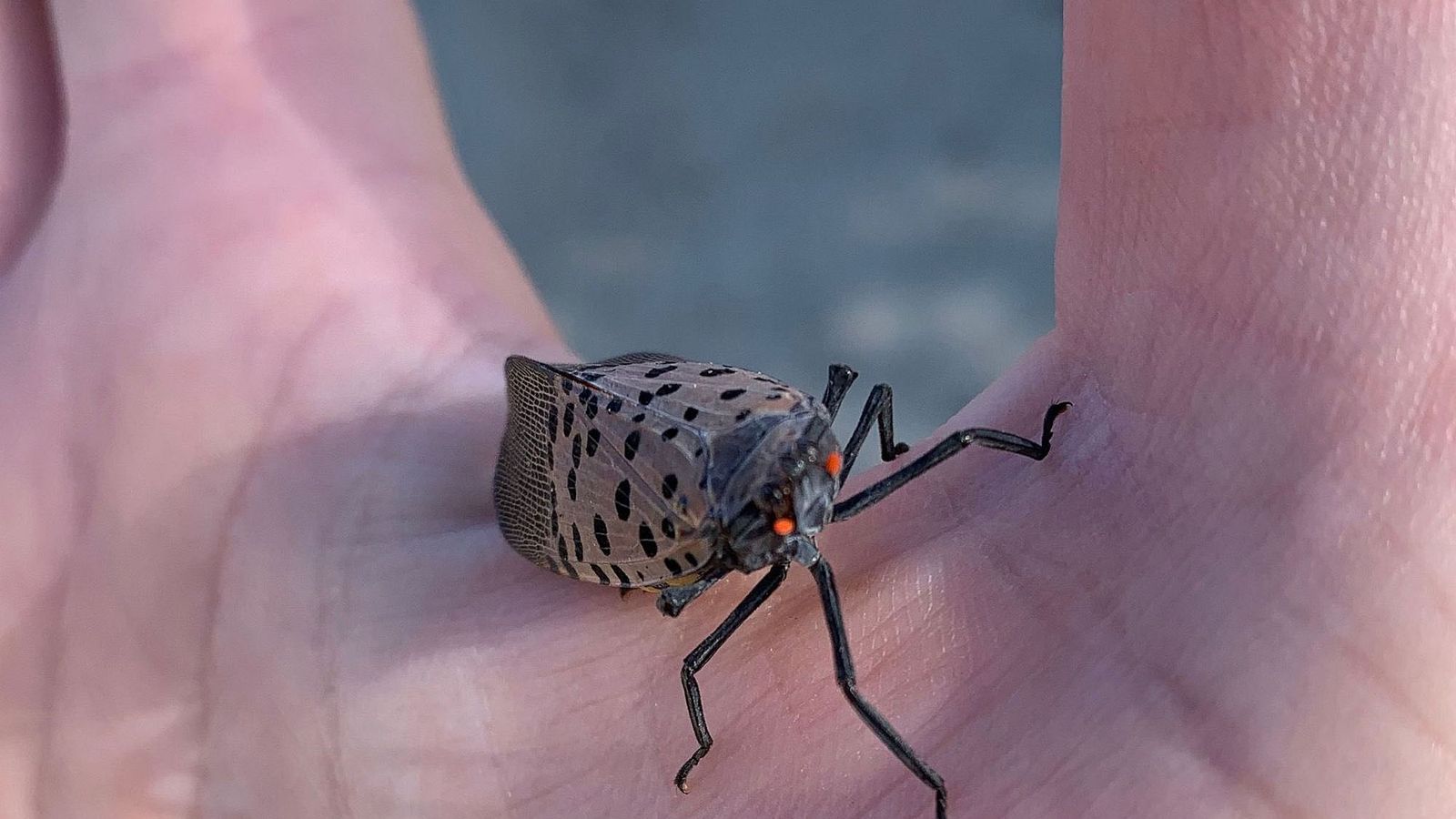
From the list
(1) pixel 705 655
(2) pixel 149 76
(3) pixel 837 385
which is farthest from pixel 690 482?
(2) pixel 149 76

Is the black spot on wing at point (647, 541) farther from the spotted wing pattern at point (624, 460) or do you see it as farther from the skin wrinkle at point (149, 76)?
the skin wrinkle at point (149, 76)

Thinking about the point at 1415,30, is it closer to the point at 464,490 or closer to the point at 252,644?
the point at 464,490

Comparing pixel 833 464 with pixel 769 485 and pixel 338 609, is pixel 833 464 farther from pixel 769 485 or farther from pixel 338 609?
pixel 338 609

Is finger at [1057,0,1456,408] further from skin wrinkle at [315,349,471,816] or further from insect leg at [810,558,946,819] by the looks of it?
skin wrinkle at [315,349,471,816]

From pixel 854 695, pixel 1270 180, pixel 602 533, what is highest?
pixel 1270 180

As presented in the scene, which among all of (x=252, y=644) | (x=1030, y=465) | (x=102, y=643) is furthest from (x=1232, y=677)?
(x=102, y=643)

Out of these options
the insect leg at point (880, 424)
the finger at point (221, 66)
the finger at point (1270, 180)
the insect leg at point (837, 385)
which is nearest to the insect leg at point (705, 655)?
the insect leg at point (880, 424)
